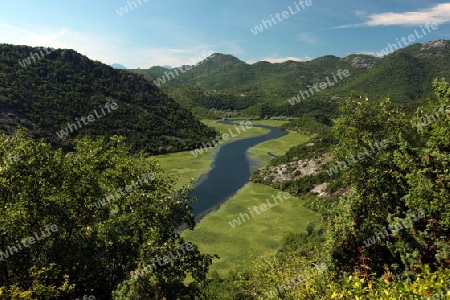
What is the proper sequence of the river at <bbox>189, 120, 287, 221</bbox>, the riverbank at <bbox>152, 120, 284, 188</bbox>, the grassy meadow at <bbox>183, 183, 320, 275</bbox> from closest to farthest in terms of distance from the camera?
the grassy meadow at <bbox>183, 183, 320, 275</bbox> < the river at <bbox>189, 120, 287, 221</bbox> < the riverbank at <bbox>152, 120, 284, 188</bbox>

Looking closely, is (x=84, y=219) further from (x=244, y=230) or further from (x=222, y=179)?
(x=222, y=179)

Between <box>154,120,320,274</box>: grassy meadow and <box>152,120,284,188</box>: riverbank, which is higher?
<box>152,120,284,188</box>: riverbank

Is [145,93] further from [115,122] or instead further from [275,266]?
[275,266]

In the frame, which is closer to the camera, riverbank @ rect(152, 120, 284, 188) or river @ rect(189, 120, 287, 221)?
river @ rect(189, 120, 287, 221)

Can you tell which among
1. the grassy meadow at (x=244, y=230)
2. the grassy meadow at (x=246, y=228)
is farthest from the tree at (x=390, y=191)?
the grassy meadow at (x=244, y=230)

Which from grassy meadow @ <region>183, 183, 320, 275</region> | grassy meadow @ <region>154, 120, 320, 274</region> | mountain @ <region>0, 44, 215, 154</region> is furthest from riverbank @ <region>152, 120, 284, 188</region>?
grassy meadow @ <region>183, 183, 320, 275</region>

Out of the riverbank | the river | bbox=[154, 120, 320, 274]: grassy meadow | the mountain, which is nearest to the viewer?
bbox=[154, 120, 320, 274]: grassy meadow

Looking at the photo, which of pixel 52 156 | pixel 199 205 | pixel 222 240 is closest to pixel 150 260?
pixel 52 156

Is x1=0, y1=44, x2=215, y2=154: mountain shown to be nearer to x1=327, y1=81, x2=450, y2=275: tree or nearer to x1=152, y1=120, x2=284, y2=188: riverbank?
x1=152, y1=120, x2=284, y2=188: riverbank
